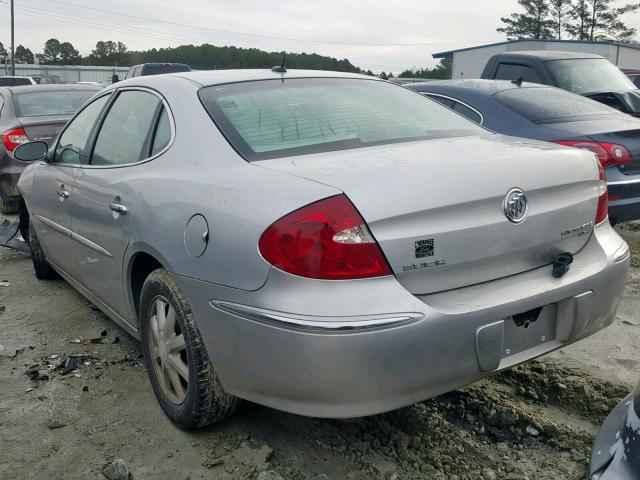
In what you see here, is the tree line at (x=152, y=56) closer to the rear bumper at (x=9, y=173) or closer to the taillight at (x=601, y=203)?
the rear bumper at (x=9, y=173)

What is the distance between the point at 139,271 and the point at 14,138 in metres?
5.12

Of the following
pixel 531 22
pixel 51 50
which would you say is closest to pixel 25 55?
pixel 51 50

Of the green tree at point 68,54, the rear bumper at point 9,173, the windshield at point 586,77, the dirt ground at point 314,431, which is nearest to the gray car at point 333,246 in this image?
the dirt ground at point 314,431

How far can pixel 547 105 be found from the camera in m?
5.50

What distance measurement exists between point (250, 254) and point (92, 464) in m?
1.18

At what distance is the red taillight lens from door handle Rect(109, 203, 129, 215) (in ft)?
3.80

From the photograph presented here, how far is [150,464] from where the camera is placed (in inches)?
103

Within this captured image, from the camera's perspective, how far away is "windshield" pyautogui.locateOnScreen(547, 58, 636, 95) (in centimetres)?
746

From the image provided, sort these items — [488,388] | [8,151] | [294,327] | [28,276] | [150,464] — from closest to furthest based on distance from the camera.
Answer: [294,327]
[150,464]
[488,388]
[28,276]
[8,151]

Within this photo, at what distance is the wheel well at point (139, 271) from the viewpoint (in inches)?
117

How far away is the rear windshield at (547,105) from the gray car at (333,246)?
237 centimetres

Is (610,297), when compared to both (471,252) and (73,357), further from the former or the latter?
(73,357)

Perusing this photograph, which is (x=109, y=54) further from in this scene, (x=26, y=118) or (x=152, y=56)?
(x=26, y=118)

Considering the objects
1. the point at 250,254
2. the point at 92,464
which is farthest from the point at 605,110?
the point at 92,464
